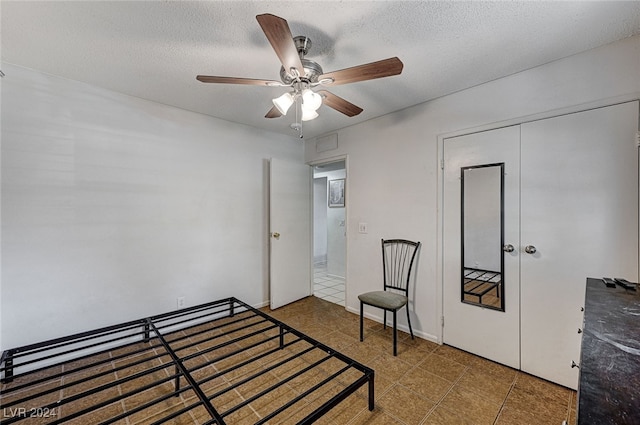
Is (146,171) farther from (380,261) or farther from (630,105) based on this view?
(630,105)

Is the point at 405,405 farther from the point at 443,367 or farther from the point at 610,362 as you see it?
the point at 610,362

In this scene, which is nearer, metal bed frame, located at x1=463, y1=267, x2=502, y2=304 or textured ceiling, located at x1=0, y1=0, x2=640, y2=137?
textured ceiling, located at x1=0, y1=0, x2=640, y2=137

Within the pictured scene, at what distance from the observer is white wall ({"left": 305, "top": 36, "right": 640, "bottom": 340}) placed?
1.78 meters

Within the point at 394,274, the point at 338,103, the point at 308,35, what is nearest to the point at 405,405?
the point at 394,274

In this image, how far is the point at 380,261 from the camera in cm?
304

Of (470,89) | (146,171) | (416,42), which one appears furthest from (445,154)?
(146,171)

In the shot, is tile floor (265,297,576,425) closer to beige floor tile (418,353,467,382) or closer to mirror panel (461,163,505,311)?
beige floor tile (418,353,467,382)

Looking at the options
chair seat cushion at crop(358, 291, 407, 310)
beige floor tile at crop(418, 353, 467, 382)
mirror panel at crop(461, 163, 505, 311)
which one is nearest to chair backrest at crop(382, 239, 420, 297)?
chair seat cushion at crop(358, 291, 407, 310)

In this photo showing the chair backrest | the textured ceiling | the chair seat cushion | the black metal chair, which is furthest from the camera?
the chair backrest

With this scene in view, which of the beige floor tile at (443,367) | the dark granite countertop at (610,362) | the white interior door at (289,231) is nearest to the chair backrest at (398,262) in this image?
the beige floor tile at (443,367)

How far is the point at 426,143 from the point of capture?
2.63 m

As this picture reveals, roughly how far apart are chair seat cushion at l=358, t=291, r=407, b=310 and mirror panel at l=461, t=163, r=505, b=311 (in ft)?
1.84

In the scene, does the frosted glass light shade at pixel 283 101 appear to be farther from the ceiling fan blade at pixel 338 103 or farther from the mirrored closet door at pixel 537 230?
the mirrored closet door at pixel 537 230

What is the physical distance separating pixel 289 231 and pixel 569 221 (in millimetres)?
2873
